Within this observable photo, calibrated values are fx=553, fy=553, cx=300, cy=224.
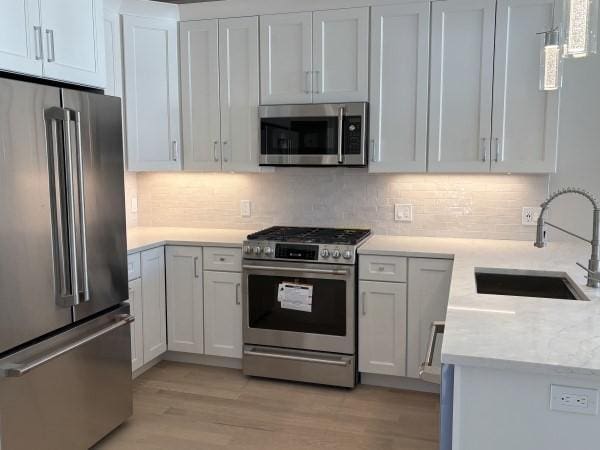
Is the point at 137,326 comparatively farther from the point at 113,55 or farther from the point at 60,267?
the point at 113,55

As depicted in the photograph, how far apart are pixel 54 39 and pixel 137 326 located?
1.79m

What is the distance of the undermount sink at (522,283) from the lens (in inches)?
105

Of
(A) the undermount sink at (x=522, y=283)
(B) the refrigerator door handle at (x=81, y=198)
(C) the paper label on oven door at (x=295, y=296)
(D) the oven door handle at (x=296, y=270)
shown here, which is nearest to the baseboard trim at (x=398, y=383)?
(C) the paper label on oven door at (x=295, y=296)

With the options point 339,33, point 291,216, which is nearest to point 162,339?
point 291,216

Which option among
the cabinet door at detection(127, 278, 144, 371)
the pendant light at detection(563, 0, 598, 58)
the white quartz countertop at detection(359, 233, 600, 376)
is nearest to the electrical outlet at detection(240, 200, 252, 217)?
the cabinet door at detection(127, 278, 144, 371)

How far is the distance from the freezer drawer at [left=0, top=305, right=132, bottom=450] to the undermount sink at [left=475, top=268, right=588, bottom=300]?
1.84m

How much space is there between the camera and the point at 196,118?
394cm

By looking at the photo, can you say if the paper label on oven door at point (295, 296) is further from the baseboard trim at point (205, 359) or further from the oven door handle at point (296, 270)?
the baseboard trim at point (205, 359)

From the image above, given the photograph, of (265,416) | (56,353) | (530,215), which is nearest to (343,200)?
(530,215)

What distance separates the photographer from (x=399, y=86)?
352 cm

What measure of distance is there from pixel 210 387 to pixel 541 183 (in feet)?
8.28

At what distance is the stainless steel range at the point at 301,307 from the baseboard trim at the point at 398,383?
176 millimetres

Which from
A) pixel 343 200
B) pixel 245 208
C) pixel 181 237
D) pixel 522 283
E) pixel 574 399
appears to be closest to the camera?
pixel 574 399

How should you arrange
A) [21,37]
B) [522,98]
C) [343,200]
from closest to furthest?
[21,37]
[522,98]
[343,200]
